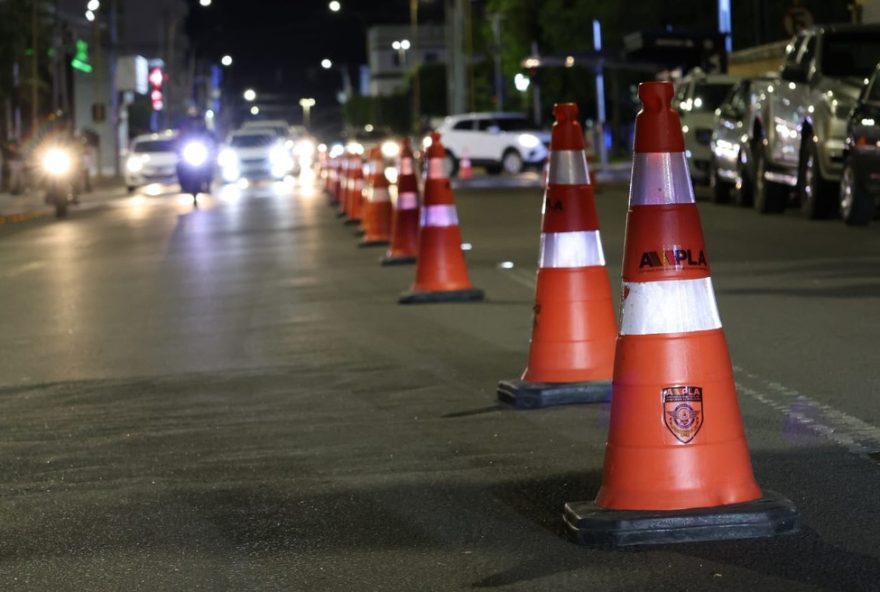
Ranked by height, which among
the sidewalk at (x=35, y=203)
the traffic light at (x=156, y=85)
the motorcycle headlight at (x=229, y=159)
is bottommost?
the sidewalk at (x=35, y=203)

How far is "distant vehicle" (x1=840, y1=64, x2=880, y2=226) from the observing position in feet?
59.1

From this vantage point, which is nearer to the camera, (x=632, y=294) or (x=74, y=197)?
(x=632, y=294)

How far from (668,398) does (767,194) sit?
1774 cm

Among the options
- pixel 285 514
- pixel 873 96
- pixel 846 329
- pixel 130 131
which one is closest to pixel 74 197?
pixel 873 96

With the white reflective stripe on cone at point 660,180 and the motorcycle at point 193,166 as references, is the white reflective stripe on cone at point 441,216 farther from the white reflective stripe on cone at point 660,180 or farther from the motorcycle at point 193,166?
the motorcycle at point 193,166

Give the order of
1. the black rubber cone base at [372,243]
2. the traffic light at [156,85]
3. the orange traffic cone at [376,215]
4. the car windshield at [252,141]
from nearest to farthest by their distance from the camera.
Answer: the orange traffic cone at [376,215] < the black rubber cone base at [372,243] < the car windshield at [252,141] < the traffic light at [156,85]

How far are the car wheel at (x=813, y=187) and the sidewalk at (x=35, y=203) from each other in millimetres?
14944

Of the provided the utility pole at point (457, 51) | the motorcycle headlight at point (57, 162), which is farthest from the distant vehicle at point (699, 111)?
the utility pole at point (457, 51)

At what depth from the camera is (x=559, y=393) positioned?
7.88 m

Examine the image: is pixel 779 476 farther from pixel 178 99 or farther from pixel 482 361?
pixel 178 99

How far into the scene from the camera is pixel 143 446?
290 inches

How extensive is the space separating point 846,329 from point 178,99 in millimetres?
113731

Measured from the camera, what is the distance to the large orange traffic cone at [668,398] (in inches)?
207

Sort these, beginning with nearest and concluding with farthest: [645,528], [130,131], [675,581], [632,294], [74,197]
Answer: [675,581] → [645,528] → [632,294] → [74,197] → [130,131]
